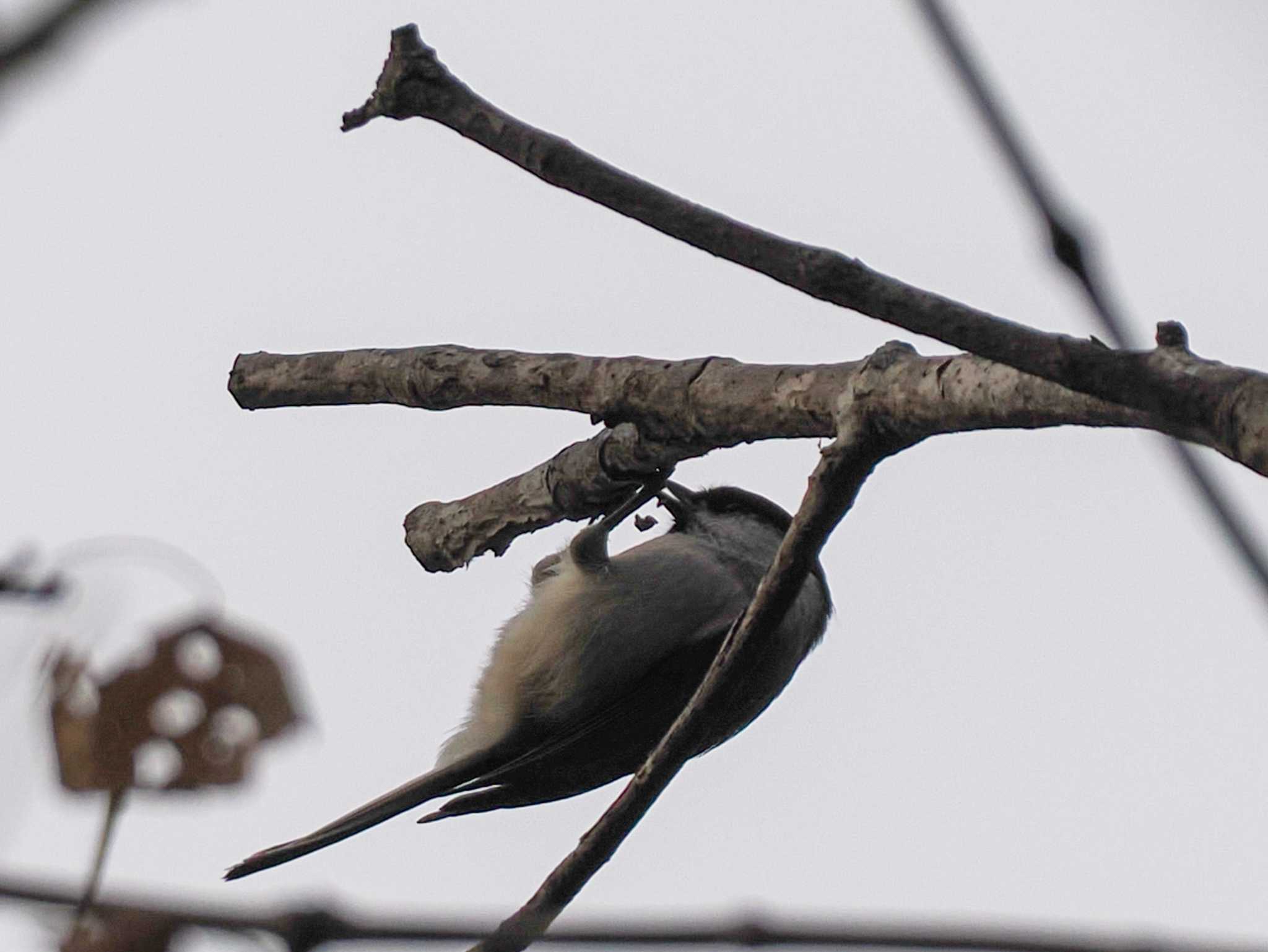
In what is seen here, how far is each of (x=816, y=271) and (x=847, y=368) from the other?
1.57 feet

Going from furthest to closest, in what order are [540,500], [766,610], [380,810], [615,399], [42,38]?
1. [380,810]
2. [540,500]
3. [615,399]
4. [766,610]
5. [42,38]

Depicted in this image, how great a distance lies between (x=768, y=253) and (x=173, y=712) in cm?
120

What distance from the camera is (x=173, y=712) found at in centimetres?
243

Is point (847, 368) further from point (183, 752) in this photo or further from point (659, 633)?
point (659, 633)

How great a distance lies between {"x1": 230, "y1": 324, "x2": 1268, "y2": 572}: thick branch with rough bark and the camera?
7.28ft

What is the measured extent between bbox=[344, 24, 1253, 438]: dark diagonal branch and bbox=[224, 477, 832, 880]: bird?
5.38ft

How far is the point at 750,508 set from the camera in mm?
4914

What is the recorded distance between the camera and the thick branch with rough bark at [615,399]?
87.4 inches

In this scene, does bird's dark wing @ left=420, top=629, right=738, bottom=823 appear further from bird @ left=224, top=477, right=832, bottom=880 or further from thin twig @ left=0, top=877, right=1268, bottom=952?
thin twig @ left=0, top=877, right=1268, bottom=952

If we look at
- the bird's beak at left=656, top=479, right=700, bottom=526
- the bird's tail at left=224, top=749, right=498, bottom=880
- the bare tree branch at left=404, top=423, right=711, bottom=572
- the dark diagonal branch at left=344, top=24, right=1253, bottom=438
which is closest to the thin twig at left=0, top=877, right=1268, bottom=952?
the dark diagonal branch at left=344, top=24, right=1253, bottom=438

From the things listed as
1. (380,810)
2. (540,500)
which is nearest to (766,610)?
(540,500)

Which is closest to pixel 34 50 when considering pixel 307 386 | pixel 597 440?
pixel 597 440

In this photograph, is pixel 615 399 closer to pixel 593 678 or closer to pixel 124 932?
pixel 593 678

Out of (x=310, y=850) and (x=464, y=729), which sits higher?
(x=464, y=729)
